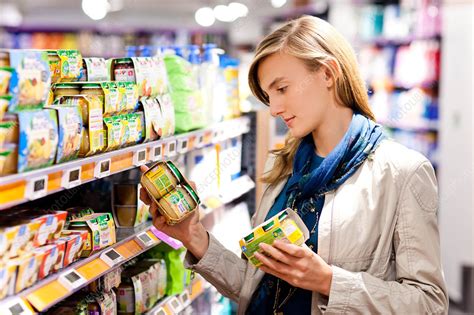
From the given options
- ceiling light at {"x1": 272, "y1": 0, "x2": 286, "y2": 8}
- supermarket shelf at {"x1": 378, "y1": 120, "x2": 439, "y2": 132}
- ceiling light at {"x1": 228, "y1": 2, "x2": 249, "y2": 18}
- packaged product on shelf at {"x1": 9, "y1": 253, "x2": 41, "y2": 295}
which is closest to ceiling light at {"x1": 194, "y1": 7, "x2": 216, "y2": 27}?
ceiling light at {"x1": 228, "y1": 2, "x2": 249, "y2": 18}

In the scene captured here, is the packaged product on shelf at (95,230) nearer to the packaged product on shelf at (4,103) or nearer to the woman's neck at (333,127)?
the packaged product on shelf at (4,103)

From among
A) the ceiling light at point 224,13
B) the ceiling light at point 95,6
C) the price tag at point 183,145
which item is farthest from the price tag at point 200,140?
the ceiling light at point 224,13

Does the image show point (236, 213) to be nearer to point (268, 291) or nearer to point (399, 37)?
point (268, 291)

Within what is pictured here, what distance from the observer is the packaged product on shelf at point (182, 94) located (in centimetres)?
331

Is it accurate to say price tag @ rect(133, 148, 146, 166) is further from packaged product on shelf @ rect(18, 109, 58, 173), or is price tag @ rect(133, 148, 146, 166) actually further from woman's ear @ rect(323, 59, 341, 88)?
woman's ear @ rect(323, 59, 341, 88)

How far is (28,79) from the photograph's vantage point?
6.43ft

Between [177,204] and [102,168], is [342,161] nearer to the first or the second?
[177,204]

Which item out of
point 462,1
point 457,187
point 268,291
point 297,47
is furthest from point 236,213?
point 462,1

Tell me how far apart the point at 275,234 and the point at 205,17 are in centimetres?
873

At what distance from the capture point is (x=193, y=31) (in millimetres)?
10922

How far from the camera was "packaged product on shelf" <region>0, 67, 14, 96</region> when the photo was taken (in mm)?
1852

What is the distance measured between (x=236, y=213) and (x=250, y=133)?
1.86ft

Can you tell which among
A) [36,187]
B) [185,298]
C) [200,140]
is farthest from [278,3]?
[36,187]

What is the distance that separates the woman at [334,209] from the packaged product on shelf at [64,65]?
0.60m
